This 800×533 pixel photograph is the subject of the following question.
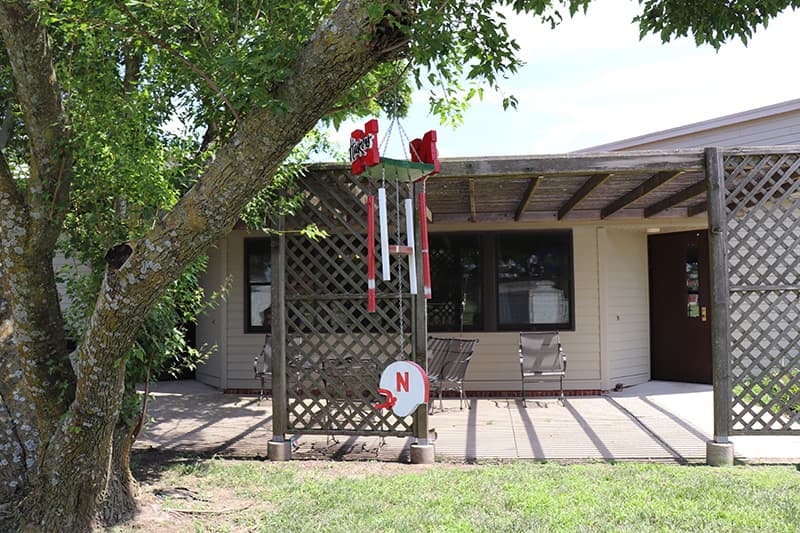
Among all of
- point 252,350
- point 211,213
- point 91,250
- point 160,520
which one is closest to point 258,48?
point 211,213

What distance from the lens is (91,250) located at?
4270mm

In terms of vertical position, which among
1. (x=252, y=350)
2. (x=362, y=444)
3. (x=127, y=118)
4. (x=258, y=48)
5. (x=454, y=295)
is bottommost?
(x=362, y=444)

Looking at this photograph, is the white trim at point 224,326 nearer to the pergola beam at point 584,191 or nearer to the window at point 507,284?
the window at point 507,284

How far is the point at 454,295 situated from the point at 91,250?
5.29 m

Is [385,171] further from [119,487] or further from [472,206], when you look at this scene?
[472,206]

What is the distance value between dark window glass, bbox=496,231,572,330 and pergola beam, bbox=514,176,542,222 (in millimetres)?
509

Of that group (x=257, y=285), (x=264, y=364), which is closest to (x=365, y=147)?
(x=264, y=364)

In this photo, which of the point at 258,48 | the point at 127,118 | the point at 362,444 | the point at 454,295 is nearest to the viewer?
the point at 258,48

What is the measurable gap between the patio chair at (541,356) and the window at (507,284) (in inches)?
15.6

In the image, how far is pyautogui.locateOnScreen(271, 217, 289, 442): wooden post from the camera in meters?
5.81

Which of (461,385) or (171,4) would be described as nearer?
(171,4)

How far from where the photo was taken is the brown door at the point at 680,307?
9000 millimetres

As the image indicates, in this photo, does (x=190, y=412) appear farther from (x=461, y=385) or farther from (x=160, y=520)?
(x=160, y=520)

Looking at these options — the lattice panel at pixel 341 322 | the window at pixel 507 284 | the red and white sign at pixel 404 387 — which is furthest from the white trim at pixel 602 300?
the red and white sign at pixel 404 387
